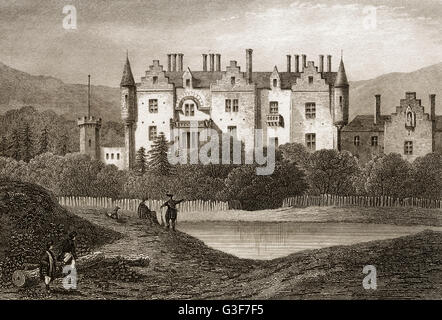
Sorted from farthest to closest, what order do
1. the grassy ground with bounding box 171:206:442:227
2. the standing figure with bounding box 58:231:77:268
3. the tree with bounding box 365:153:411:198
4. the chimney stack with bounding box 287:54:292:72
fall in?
the chimney stack with bounding box 287:54:292:72, the tree with bounding box 365:153:411:198, the grassy ground with bounding box 171:206:442:227, the standing figure with bounding box 58:231:77:268

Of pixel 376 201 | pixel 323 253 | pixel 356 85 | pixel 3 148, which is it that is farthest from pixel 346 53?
pixel 3 148

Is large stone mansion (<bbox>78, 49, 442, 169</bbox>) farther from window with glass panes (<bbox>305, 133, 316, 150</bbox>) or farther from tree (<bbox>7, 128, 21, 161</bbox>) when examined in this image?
tree (<bbox>7, 128, 21, 161</bbox>)

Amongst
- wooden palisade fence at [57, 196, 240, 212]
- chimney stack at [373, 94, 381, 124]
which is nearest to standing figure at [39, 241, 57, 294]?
wooden palisade fence at [57, 196, 240, 212]

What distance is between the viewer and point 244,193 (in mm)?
12055

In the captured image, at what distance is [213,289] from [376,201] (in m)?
3.11

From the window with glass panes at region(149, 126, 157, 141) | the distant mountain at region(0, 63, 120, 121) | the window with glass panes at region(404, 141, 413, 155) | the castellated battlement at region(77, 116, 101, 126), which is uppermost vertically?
the distant mountain at region(0, 63, 120, 121)

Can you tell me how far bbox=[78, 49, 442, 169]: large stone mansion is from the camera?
1216 centimetres

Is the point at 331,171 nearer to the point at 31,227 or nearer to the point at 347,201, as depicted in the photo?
the point at 347,201

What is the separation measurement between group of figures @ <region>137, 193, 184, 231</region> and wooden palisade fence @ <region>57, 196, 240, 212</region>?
0.11 m

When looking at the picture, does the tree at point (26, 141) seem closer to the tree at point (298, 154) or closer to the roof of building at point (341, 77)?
the tree at point (298, 154)

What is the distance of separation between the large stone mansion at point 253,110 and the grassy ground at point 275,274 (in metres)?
1.62

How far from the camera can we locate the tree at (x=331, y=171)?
12047 mm

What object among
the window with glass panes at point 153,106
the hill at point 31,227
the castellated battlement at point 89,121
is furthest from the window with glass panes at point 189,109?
the hill at point 31,227
